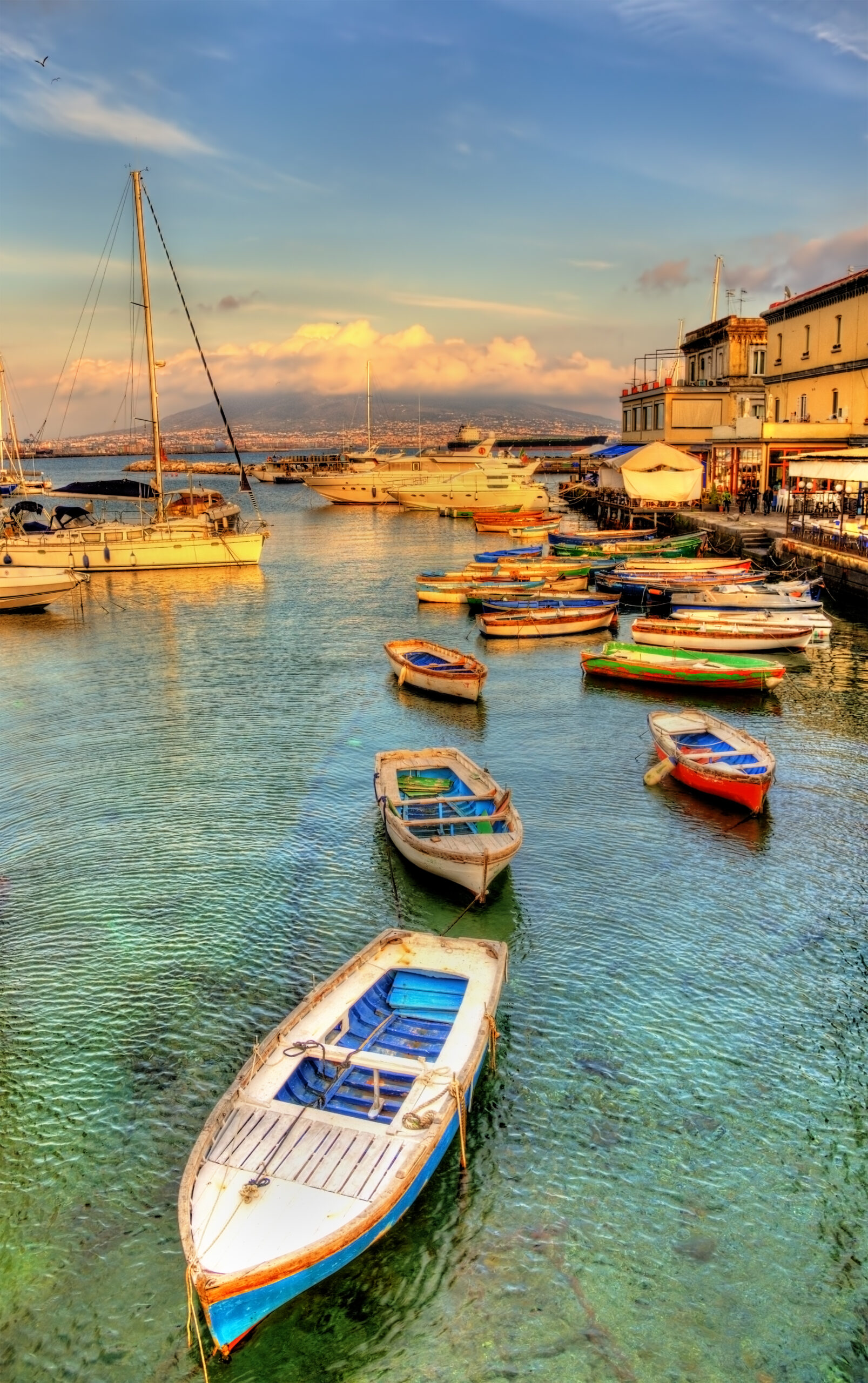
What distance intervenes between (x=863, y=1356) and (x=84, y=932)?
36.6 ft

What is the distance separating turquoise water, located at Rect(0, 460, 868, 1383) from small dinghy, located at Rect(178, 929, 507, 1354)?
2.75ft

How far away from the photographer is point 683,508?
6291 centimetres

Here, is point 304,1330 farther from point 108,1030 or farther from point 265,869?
point 265,869

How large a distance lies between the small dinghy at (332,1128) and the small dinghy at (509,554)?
A: 39209mm

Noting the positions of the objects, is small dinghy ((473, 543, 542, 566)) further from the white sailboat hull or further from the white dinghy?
the white dinghy

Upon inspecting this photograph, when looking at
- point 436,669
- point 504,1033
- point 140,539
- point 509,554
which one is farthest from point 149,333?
point 504,1033

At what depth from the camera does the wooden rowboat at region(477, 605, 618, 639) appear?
3553 cm

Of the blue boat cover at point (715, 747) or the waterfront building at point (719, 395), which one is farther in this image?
the waterfront building at point (719, 395)

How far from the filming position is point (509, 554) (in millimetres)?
52344

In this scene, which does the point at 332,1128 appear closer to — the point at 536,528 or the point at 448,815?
the point at 448,815

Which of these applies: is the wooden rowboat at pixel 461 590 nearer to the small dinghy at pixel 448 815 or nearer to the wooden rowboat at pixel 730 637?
the wooden rowboat at pixel 730 637

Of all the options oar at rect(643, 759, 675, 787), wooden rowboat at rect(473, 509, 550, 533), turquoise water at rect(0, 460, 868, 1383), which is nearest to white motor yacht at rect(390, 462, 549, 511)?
wooden rowboat at rect(473, 509, 550, 533)

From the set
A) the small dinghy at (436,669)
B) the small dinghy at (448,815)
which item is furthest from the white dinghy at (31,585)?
the small dinghy at (448,815)

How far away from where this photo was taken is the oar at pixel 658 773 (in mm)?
20500
